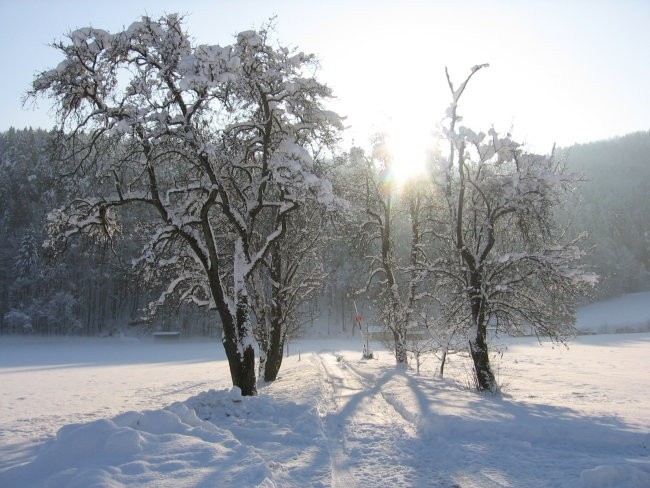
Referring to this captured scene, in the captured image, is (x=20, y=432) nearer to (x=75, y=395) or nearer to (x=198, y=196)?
(x=198, y=196)

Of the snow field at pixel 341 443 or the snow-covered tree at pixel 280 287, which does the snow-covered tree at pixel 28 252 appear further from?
the snow field at pixel 341 443

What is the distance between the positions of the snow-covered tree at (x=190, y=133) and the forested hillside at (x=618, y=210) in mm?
74547

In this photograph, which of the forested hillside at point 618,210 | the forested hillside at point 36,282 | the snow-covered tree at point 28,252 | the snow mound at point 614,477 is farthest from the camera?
the forested hillside at point 618,210

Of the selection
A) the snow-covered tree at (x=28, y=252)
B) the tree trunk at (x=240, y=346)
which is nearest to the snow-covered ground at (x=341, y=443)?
the tree trunk at (x=240, y=346)

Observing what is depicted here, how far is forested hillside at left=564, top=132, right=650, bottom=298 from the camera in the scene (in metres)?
86.9

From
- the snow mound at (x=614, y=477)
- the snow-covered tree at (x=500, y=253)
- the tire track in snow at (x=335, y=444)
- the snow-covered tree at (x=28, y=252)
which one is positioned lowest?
the tire track in snow at (x=335, y=444)

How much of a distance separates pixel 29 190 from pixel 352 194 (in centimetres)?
5825

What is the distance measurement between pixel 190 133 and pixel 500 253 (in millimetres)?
9864

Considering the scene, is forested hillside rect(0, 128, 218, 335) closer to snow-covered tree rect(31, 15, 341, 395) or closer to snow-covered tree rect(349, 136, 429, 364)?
snow-covered tree rect(349, 136, 429, 364)

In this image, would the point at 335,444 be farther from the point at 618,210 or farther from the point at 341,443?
the point at 618,210

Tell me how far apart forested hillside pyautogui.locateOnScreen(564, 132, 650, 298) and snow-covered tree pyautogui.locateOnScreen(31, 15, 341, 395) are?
245 feet

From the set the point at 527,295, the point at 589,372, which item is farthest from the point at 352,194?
the point at 589,372

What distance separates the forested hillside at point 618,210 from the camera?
8688cm

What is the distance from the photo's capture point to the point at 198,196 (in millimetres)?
A: 12930
